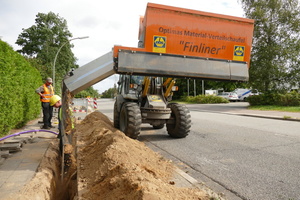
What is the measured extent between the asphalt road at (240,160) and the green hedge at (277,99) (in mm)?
12923

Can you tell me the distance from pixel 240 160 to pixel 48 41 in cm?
4623

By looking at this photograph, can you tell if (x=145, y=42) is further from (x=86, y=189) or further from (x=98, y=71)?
(x=86, y=189)

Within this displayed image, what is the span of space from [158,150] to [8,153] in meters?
3.29

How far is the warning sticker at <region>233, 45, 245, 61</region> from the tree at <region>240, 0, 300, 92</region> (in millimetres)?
15772

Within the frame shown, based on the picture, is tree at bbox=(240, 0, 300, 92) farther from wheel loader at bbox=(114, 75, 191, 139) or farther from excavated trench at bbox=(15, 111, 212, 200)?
excavated trench at bbox=(15, 111, 212, 200)

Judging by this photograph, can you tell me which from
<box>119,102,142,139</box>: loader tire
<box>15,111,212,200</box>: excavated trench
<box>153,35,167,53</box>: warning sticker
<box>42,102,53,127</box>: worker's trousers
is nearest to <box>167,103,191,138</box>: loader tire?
<box>119,102,142,139</box>: loader tire

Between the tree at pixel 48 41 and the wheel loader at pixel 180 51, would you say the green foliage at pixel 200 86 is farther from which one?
the wheel loader at pixel 180 51

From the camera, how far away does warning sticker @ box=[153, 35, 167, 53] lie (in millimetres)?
→ 5559

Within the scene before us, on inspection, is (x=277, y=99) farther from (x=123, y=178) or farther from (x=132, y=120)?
(x=123, y=178)

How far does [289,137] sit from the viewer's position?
7.52m

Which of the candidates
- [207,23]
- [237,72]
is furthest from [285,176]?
[207,23]

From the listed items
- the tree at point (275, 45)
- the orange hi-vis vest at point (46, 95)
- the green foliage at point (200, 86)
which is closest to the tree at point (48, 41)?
the green foliage at point (200, 86)

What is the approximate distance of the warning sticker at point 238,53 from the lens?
6.08 metres

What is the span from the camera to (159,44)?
18.3 ft
